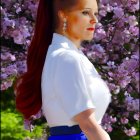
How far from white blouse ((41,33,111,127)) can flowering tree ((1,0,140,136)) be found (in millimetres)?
2247

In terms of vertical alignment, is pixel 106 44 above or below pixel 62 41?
below

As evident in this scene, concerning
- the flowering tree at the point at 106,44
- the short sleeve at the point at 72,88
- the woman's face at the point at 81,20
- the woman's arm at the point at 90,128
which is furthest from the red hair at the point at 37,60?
the flowering tree at the point at 106,44

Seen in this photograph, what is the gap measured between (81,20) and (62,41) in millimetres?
144

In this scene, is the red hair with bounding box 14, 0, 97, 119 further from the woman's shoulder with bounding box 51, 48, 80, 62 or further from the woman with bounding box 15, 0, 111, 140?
the woman's shoulder with bounding box 51, 48, 80, 62

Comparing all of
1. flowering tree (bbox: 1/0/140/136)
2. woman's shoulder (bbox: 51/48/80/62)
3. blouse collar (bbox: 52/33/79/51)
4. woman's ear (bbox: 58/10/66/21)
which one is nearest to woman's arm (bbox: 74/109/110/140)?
woman's shoulder (bbox: 51/48/80/62)

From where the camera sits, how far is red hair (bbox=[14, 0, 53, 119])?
2.46 meters

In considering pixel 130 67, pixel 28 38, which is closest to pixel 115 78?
pixel 130 67

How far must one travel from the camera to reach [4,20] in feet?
15.3

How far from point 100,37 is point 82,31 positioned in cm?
245

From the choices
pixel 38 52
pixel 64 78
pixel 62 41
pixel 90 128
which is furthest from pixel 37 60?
pixel 90 128

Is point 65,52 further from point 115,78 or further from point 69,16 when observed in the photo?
point 115,78

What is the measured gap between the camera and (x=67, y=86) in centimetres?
224

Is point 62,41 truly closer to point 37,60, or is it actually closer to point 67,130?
point 37,60

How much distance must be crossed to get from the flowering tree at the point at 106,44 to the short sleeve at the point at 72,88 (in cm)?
240
